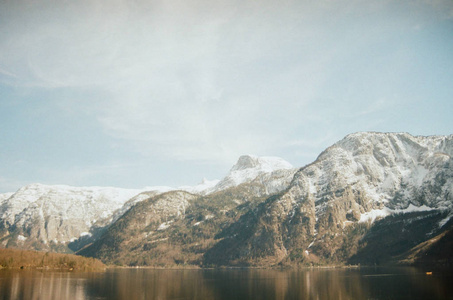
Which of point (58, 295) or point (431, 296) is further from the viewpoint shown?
point (58, 295)

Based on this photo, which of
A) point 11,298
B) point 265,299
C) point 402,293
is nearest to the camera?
point 11,298

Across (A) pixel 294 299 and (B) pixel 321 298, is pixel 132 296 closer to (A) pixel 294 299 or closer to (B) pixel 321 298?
(A) pixel 294 299

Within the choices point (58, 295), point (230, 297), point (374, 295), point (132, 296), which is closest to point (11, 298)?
point (58, 295)

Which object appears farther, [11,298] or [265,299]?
[265,299]

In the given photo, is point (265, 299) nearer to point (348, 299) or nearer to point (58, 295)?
point (348, 299)

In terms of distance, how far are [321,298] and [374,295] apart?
18.6 m

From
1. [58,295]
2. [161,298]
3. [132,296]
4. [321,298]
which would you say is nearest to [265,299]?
[321,298]

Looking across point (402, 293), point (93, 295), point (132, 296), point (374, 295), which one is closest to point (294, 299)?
point (374, 295)

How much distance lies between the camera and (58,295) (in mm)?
113938

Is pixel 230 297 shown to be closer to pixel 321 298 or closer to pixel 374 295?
pixel 321 298

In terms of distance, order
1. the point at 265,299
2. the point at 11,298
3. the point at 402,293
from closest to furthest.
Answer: the point at 11,298 → the point at 265,299 → the point at 402,293

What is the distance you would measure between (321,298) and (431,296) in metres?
31.8

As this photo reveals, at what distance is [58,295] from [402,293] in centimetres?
11548

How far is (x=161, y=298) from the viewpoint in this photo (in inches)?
4316
